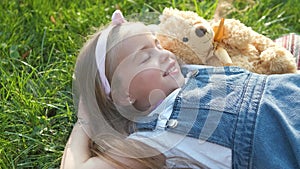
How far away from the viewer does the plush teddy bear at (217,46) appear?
1.81 metres

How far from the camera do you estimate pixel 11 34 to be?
227 cm

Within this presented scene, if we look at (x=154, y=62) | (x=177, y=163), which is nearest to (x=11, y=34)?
(x=154, y=62)

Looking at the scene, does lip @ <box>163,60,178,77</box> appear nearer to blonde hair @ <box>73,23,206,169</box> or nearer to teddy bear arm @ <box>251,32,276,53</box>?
blonde hair @ <box>73,23,206,169</box>

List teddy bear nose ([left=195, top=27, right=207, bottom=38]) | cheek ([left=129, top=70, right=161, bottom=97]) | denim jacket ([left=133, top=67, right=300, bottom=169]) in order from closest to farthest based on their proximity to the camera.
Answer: denim jacket ([left=133, top=67, right=300, bottom=169]) < cheek ([left=129, top=70, right=161, bottom=97]) < teddy bear nose ([left=195, top=27, right=207, bottom=38])

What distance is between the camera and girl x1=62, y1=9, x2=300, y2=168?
1524 millimetres

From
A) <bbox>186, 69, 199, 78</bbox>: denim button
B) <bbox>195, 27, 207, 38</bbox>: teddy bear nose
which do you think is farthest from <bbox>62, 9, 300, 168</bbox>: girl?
<bbox>195, 27, 207, 38</bbox>: teddy bear nose

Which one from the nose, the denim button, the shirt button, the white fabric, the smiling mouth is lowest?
the white fabric

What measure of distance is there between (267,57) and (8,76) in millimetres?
941

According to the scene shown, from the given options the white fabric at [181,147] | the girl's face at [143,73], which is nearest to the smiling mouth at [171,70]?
the girl's face at [143,73]

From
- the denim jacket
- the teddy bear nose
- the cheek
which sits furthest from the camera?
the teddy bear nose

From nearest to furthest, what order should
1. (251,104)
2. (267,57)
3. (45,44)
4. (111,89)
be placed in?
(251,104)
(111,89)
(267,57)
(45,44)

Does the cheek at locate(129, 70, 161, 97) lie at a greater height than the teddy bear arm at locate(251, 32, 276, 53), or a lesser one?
lesser

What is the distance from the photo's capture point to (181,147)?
5.09 feet

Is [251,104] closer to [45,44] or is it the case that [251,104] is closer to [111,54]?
[111,54]
